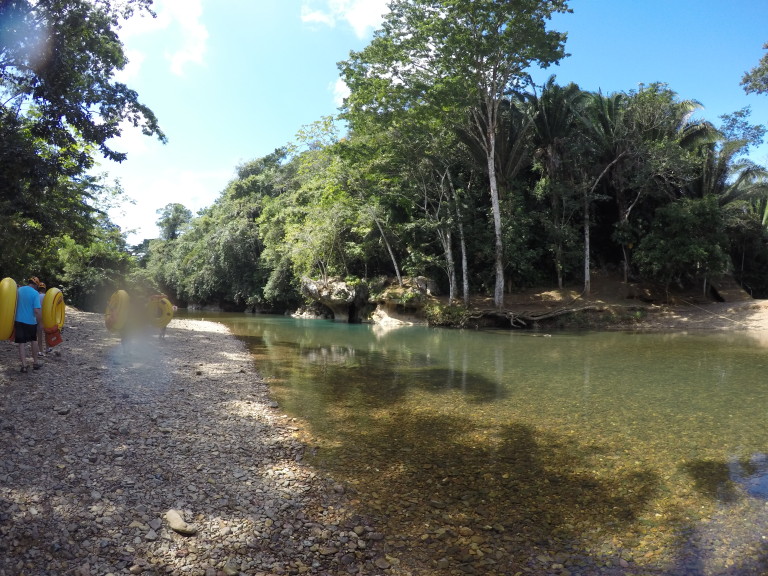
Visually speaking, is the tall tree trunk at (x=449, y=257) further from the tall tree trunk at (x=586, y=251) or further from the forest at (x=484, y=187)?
the tall tree trunk at (x=586, y=251)

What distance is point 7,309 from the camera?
25.1 feet

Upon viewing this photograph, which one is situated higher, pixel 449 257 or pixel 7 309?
pixel 449 257

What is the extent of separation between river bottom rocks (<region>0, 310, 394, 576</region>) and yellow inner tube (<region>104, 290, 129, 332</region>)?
659 cm

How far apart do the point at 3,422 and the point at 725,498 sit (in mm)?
8282

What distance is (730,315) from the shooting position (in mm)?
24266

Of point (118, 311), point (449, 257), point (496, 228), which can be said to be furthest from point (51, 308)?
point (496, 228)

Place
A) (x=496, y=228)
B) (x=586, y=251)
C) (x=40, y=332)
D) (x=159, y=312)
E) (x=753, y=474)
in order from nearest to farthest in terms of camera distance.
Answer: (x=753, y=474), (x=40, y=332), (x=159, y=312), (x=496, y=228), (x=586, y=251)

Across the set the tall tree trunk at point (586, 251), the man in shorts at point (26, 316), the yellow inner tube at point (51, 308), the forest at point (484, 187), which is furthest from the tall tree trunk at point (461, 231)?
the man in shorts at point (26, 316)

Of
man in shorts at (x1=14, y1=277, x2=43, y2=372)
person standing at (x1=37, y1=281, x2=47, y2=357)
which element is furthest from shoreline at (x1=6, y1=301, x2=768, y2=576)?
person standing at (x1=37, y1=281, x2=47, y2=357)

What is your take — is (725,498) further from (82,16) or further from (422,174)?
(422,174)

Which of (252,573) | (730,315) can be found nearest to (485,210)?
(730,315)

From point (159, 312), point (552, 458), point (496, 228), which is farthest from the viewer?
point (496, 228)

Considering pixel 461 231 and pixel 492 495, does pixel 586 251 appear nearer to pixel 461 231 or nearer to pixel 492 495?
pixel 461 231

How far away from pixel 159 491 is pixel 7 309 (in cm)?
595
